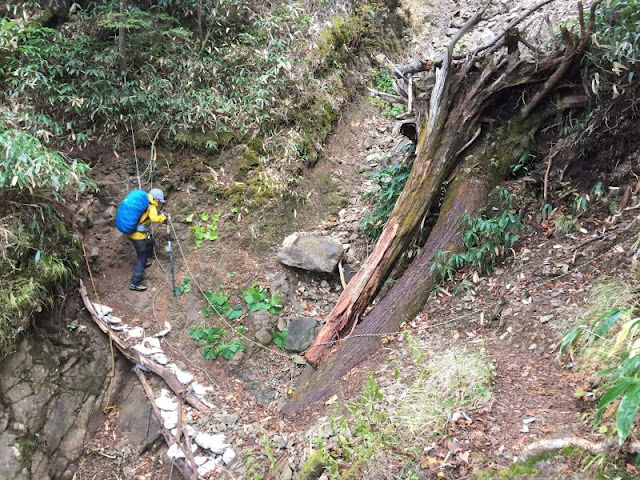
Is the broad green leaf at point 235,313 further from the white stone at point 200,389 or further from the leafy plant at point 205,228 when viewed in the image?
the leafy plant at point 205,228

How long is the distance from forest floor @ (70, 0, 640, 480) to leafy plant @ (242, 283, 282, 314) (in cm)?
14

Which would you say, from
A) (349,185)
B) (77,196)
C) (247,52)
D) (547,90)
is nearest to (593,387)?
(547,90)

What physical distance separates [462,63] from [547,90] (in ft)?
3.78

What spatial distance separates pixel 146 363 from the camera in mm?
5539

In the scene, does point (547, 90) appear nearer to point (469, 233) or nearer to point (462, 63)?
point (462, 63)

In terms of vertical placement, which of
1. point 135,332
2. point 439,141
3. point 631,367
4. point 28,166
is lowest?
point 135,332

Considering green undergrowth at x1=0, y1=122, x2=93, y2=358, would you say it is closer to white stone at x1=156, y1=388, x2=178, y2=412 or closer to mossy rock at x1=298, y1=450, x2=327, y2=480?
white stone at x1=156, y1=388, x2=178, y2=412

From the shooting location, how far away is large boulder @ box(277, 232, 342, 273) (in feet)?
20.4

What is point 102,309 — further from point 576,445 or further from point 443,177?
point 576,445

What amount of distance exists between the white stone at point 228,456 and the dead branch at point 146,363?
735 millimetres

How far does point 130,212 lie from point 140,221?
0.65ft

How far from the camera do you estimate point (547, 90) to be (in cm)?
491

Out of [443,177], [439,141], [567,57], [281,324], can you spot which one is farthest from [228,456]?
[567,57]

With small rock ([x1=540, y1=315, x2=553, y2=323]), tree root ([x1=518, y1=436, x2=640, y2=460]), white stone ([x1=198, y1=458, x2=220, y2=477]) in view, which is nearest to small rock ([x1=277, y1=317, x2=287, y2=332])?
white stone ([x1=198, y1=458, x2=220, y2=477])
